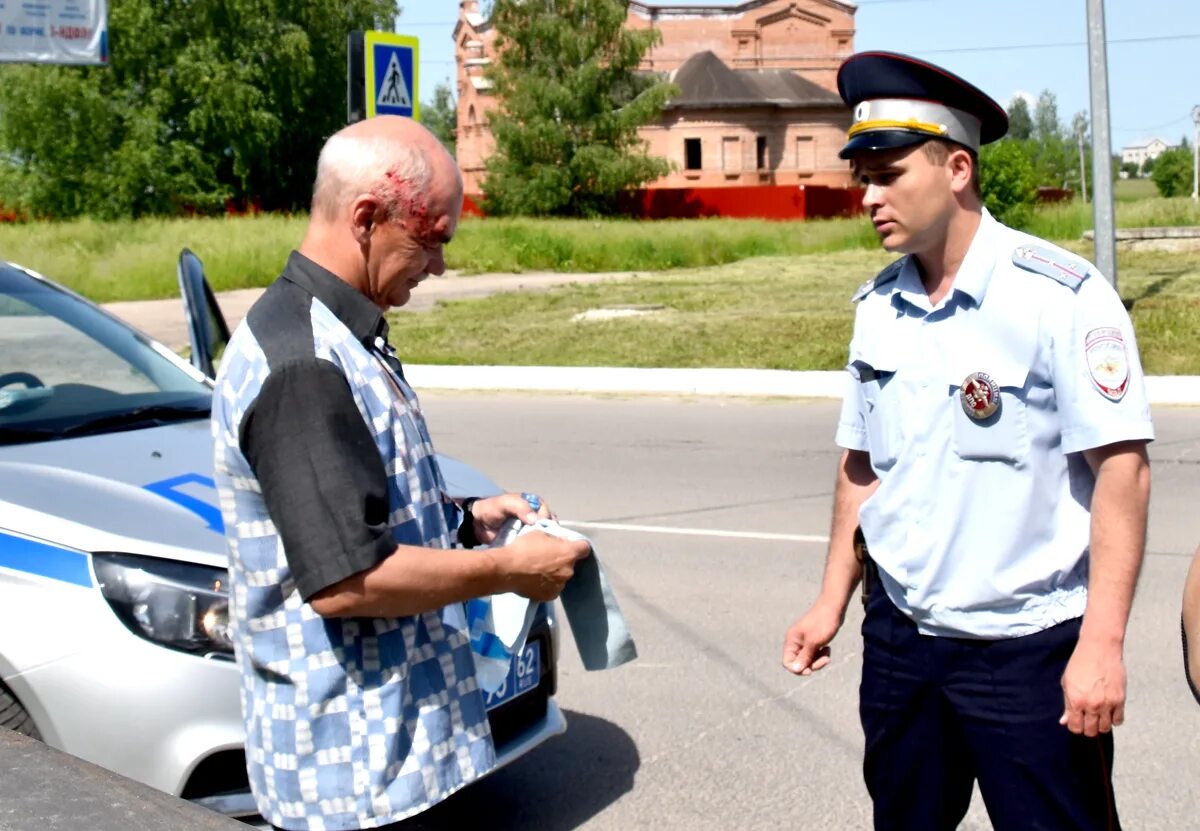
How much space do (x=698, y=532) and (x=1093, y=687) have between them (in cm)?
540

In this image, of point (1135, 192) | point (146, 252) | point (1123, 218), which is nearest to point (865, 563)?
point (146, 252)

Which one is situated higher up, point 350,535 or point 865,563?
point 350,535

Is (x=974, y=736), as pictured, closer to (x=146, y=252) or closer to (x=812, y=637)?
(x=812, y=637)

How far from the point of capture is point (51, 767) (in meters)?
2.09

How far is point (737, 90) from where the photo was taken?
64750mm

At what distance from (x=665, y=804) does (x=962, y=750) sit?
5.80 feet

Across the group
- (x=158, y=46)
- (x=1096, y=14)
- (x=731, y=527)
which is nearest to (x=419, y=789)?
(x=731, y=527)

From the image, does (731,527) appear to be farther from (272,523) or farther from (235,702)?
(272,523)

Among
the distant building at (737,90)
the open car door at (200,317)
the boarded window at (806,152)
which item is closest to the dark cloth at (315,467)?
the open car door at (200,317)

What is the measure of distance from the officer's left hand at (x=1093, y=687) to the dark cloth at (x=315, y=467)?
1198 mm

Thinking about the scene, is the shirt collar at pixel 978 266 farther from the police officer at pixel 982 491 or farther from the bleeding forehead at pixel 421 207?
the bleeding forehead at pixel 421 207

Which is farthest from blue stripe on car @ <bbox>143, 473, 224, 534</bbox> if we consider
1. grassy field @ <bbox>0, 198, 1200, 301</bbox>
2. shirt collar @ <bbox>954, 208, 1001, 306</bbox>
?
grassy field @ <bbox>0, 198, 1200, 301</bbox>

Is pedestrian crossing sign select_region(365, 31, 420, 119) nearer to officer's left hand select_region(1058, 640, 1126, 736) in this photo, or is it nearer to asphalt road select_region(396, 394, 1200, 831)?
asphalt road select_region(396, 394, 1200, 831)

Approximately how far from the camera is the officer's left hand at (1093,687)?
2.54 m
